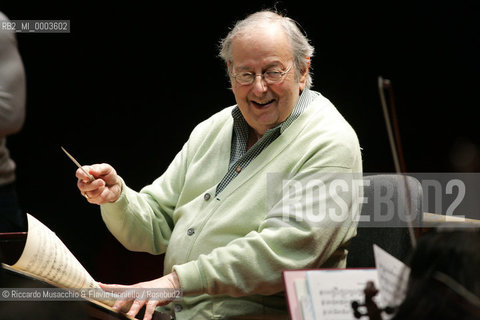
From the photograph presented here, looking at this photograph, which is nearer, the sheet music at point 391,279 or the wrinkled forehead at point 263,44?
the sheet music at point 391,279

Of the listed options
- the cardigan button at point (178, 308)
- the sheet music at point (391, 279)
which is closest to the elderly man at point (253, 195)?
the cardigan button at point (178, 308)

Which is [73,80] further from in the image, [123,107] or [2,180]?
[2,180]

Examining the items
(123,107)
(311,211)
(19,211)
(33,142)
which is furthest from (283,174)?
(123,107)

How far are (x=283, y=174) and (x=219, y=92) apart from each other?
1.26 metres

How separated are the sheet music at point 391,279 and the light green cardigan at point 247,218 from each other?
50cm

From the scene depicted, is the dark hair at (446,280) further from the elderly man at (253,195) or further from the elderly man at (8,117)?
the elderly man at (8,117)

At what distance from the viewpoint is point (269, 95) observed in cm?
213

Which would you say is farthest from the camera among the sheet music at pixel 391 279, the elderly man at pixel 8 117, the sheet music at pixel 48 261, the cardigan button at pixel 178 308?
the cardigan button at pixel 178 308

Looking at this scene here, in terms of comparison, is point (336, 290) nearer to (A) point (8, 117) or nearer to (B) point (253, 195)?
(B) point (253, 195)

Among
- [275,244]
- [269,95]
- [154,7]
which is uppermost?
[154,7]

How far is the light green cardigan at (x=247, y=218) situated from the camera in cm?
188

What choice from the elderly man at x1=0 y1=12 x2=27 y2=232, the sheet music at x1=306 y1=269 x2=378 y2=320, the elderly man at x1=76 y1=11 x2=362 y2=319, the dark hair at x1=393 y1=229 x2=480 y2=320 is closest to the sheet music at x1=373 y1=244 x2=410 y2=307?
the dark hair at x1=393 y1=229 x2=480 y2=320

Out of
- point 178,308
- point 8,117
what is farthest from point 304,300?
point 8,117

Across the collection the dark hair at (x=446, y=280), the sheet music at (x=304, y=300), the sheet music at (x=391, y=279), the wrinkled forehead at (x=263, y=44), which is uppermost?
the wrinkled forehead at (x=263, y=44)
